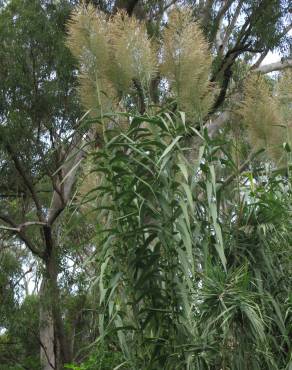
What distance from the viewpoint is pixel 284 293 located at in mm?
4012

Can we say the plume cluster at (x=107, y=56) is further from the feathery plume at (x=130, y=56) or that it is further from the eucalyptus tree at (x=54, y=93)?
the eucalyptus tree at (x=54, y=93)

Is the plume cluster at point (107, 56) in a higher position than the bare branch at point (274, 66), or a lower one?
lower

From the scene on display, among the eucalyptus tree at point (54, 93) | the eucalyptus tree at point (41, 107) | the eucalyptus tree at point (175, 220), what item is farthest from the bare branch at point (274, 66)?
the eucalyptus tree at point (175, 220)

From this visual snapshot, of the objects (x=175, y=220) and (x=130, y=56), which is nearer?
(x=175, y=220)

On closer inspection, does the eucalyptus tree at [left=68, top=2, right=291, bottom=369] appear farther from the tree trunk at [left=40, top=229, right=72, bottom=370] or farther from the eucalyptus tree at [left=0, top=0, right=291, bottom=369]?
the tree trunk at [left=40, top=229, right=72, bottom=370]

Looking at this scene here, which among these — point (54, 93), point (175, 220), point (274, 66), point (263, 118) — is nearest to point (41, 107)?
point (54, 93)

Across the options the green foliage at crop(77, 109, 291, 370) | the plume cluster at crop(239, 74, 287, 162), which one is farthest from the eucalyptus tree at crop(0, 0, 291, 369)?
the green foliage at crop(77, 109, 291, 370)

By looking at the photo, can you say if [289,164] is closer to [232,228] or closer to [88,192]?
[232,228]

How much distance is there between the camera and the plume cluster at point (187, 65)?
3896mm

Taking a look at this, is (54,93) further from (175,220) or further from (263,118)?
(175,220)

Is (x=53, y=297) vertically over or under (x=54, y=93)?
under

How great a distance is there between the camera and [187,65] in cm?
390

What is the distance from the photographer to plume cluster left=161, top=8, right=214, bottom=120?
12.8 ft

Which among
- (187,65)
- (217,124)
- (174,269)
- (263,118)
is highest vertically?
(217,124)
